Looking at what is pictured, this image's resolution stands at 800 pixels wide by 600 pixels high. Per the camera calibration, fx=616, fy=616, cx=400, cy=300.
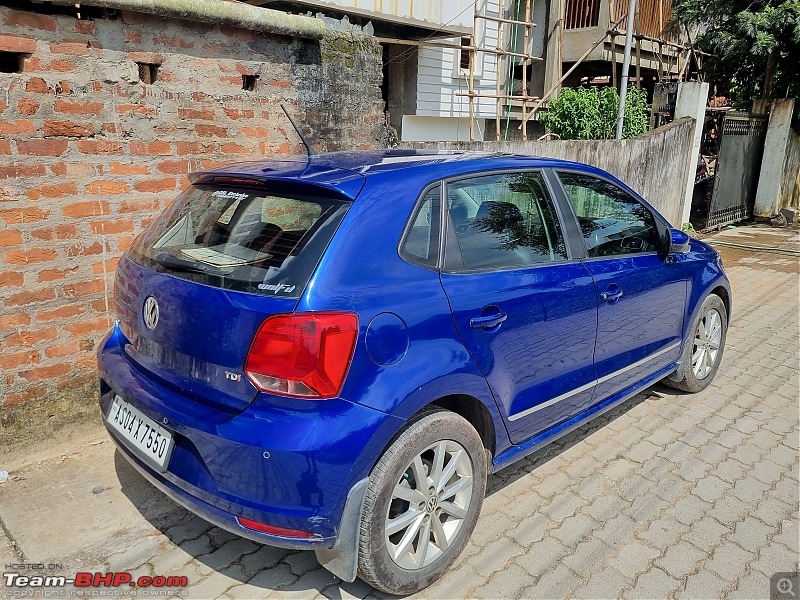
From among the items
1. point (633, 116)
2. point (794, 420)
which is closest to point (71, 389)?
point (794, 420)

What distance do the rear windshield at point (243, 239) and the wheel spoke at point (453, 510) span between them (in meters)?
1.11

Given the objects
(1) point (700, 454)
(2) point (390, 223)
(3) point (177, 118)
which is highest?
(3) point (177, 118)

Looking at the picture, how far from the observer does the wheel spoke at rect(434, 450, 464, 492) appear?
2.51m

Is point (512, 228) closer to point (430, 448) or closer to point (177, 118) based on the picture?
point (430, 448)

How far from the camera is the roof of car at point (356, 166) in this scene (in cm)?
250

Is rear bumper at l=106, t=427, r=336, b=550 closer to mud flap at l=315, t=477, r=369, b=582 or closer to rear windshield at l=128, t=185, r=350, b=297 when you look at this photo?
mud flap at l=315, t=477, r=369, b=582

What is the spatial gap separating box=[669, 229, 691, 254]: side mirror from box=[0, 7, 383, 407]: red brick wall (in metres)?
2.86

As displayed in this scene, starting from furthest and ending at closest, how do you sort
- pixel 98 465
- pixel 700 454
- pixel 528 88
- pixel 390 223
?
1. pixel 528 88
2. pixel 700 454
3. pixel 98 465
4. pixel 390 223

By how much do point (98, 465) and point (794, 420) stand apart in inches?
172

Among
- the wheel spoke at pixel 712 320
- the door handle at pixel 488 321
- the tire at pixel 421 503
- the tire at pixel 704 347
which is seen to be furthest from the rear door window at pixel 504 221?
the wheel spoke at pixel 712 320

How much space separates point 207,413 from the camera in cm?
226

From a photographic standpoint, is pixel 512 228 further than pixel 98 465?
No

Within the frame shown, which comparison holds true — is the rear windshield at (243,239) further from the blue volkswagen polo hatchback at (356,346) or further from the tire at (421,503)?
the tire at (421,503)

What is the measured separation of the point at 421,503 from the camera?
97.2 inches
